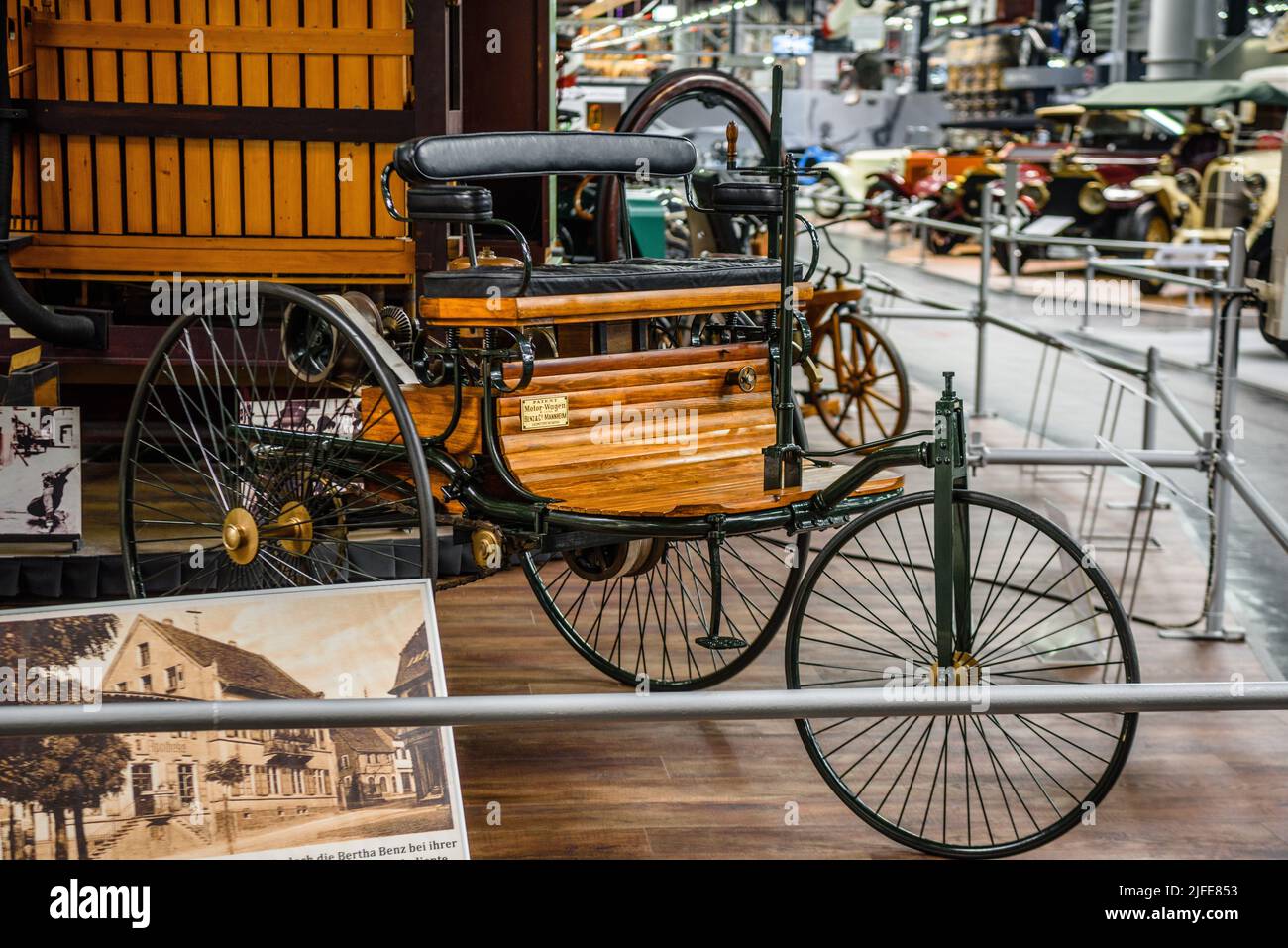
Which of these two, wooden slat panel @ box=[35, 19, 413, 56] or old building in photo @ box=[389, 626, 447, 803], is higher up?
wooden slat panel @ box=[35, 19, 413, 56]

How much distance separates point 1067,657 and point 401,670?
2.57 metres

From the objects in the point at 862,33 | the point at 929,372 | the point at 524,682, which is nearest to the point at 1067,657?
the point at 524,682

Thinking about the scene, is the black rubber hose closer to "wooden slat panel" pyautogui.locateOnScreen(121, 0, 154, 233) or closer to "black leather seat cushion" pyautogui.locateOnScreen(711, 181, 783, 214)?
"wooden slat panel" pyautogui.locateOnScreen(121, 0, 154, 233)

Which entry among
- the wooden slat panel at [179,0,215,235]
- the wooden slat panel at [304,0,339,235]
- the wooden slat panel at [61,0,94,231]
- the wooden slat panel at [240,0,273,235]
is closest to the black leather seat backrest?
the wooden slat panel at [304,0,339,235]

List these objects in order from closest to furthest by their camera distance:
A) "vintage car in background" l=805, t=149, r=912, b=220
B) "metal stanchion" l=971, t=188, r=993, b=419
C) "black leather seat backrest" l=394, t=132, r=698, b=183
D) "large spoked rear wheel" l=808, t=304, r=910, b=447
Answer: "black leather seat backrest" l=394, t=132, r=698, b=183 → "large spoked rear wheel" l=808, t=304, r=910, b=447 → "metal stanchion" l=971, t=188, r=993, b=419 → "vintage car in background" l=805, t=149, r=912, b=220

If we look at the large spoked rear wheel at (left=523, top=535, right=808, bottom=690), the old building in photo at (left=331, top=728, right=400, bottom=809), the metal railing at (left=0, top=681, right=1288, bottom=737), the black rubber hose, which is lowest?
the large spoked rear wheel at (left=523, top=535, right=808, bottom=690)

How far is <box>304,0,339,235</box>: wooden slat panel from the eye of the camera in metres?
4.88

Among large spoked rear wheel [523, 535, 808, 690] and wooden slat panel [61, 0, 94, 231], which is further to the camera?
wooden slat panel [61, 0, 94, 231]

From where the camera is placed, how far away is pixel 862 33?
2600 cm

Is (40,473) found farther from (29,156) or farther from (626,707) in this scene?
(626,707)

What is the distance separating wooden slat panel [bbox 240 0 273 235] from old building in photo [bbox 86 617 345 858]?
260 cm

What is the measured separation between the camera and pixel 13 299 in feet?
14.8

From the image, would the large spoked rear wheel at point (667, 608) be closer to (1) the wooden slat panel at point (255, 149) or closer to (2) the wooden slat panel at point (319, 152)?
(2) the wooden slat panel at point (319, 152)

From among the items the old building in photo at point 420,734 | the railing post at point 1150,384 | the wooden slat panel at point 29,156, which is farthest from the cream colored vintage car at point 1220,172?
the old building in photo at point 420,734
